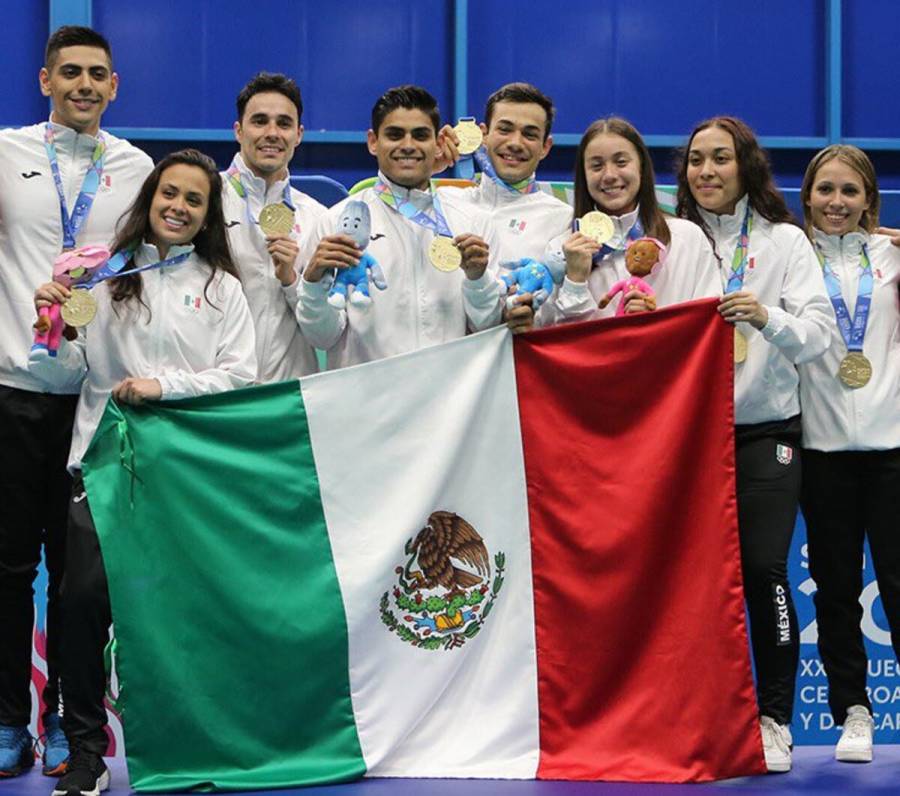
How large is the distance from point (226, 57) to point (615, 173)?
5071 mm

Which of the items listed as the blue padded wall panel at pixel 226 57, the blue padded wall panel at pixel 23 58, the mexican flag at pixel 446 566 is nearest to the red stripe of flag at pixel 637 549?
the mexican flag at pixel 446 566

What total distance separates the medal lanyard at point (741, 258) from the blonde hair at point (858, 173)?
298 millimetres

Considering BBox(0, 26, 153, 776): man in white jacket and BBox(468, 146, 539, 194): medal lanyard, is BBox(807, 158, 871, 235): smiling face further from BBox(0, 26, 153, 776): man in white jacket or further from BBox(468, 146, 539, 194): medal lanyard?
BBox(0, 26, 153, 776): man in white jacket

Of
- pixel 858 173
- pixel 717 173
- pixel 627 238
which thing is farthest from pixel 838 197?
pixel 627 238

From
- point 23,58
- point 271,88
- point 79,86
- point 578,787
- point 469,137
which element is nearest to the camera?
point 578,787

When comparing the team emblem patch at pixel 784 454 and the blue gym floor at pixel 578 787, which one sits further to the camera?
the team emblem patch at pixel 784 454

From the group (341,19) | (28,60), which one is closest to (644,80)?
(341,19)

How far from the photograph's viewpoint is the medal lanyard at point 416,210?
431 centimetres

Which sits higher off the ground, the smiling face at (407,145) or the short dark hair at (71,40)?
the short dark hair at (71,40)

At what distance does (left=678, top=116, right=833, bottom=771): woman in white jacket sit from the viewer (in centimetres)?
414

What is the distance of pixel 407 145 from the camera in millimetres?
4352

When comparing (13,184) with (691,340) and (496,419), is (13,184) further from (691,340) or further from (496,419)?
(691,340)

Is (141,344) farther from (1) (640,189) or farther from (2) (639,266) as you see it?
(1) (640,189)

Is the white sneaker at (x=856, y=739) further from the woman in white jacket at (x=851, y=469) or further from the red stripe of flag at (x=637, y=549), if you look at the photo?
the red stripe of flag at (x=637, y=549)
